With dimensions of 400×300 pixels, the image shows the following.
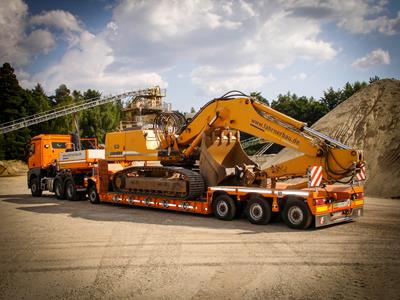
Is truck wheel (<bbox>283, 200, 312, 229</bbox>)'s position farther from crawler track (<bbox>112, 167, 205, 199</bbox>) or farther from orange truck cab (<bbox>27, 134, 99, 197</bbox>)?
orange truck cab (<bbox>27, 134, 99, 197</bbox>)

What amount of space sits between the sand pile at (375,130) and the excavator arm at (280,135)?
8.88 metres

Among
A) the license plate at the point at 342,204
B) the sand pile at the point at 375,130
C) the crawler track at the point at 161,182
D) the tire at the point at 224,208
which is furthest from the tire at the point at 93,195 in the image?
the sand pile at the point at 375,130

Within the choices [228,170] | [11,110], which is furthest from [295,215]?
[11,110]

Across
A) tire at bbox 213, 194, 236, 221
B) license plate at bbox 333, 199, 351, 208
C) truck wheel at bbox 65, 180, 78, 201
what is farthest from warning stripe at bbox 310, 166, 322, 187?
truck wheel at bbox 65, 180, 78, 201

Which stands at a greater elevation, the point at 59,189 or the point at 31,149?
the point at 31,149

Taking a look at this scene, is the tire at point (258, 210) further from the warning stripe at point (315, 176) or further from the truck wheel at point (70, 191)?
the truck wheel at point (70, 191)

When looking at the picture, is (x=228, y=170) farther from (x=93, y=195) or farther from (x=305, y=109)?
(x=305, y=109)

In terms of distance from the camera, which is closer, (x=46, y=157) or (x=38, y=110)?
(x=46, y=157)

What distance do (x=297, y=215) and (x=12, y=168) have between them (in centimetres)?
4524

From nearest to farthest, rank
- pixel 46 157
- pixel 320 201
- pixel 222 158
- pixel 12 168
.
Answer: pixel 320 201
pixel 222 158
pixel 46 157
pixel 12 168

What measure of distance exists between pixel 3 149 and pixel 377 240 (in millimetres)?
51390

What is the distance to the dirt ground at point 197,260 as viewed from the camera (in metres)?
6.21

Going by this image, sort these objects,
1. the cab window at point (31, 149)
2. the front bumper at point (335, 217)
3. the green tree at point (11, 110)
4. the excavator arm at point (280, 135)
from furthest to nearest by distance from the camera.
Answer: the green tree at point (11, 110)
the cab window at point (31, 149)
the excavator arm at point (280, 135)
the front bumper at point (335, 217)

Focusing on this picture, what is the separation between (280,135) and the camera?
39.7ft
